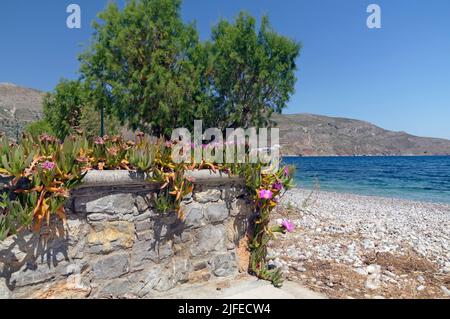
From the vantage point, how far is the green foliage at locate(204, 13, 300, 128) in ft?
38.2

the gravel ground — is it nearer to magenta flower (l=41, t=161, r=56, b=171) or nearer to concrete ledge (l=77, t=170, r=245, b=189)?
concrete ledge (l=77, t=170, r=245, b=189)

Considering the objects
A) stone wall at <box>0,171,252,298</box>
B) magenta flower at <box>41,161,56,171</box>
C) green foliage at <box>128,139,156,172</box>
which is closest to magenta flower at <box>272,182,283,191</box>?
stone wall at <box>0,171,252,298</box>

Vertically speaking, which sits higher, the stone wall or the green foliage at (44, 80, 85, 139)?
the green foliage at (44, 80, 85, 139)

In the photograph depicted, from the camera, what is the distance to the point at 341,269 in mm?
4797

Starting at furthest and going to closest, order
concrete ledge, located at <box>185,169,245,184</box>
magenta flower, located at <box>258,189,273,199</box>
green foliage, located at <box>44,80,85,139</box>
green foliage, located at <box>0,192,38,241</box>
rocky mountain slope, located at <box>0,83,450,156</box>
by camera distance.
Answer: rocky mountain slope, located at <box>0,83,450,156</box>
green foliage, located at <box>44,80,85,139</box>
magenta flower, located at <box>258,189,273,199</box>
concrete ledge, located at <box>185,169,245,184</box>
green foliage, located at <box>0,192,38,241</box>

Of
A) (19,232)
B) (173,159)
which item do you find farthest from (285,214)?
(19,232)

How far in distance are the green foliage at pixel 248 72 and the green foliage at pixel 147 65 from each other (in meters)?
0.97

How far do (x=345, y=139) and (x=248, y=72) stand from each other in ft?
495

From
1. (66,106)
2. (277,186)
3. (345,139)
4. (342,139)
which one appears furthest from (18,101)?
(345,139)

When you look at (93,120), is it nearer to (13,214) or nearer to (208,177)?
(208,177)

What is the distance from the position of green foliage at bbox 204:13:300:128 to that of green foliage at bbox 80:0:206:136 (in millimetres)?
968

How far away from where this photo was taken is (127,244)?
3262mm
